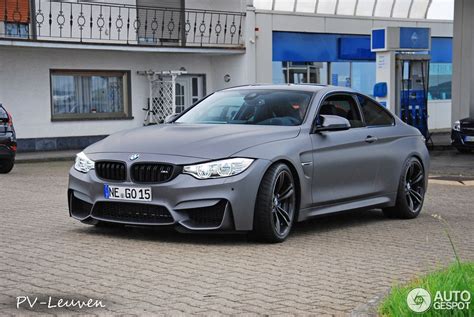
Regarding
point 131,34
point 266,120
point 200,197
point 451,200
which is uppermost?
point 131,34

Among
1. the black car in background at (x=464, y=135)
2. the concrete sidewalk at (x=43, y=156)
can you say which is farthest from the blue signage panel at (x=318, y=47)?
the black car in background at (x=464, y=135)

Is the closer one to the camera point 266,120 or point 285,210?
point 285,210

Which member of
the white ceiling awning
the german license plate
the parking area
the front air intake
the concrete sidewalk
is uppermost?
the white ceiling awning

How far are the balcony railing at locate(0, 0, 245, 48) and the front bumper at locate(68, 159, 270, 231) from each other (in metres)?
18.3

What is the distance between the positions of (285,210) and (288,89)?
64.5 inches

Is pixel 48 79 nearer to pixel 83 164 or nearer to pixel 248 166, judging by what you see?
pixel 83 164

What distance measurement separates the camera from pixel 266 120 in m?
8.55

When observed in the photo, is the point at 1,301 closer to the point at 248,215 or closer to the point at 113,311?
the point at 113,311

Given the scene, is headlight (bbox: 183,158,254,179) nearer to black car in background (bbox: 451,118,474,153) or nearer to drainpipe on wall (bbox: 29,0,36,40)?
black car in background (bbox: 451,118,474,153)

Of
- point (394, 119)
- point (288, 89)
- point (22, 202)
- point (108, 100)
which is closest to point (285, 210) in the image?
point (288, 89)

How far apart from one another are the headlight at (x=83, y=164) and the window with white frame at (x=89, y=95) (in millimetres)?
19344

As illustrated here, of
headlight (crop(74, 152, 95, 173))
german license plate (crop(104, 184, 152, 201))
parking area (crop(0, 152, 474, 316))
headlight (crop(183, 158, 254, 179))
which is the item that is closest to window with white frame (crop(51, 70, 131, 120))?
parking area (crop(0, 152, 474, 316))

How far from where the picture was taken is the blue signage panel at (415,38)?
23.2 meters

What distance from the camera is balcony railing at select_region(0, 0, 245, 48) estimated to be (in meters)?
25.7
